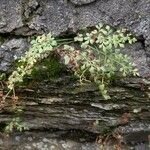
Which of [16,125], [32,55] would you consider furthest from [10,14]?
[16,125]

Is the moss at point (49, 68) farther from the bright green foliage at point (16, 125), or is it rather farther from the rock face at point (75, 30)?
the bright green foliage at point (16, 125)

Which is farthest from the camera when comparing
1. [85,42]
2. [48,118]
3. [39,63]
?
[48,118]

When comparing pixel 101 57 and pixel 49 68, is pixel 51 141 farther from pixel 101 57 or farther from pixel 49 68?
pixel 101 57

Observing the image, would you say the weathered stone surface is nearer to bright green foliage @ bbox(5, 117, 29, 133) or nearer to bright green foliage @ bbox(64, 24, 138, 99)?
bright green foliage @ bbox(5, 117, 29, 133)

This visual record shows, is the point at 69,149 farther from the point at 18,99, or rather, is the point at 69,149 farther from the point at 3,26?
the point at 3,26

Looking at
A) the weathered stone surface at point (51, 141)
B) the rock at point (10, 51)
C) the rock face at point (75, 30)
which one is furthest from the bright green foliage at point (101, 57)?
the weathered stone surface at point (51, 141)

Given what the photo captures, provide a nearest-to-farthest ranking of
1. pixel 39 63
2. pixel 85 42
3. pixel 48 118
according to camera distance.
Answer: pixel 85 42
pixel 39 63
pixel 48 118

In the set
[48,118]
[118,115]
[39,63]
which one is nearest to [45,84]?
[39,63]
